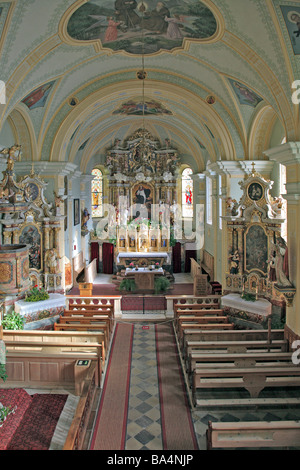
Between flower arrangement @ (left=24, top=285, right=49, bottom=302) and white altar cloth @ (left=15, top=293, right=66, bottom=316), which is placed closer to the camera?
white altar cloth @ (left=15, top=293, right=66, bottom=316)

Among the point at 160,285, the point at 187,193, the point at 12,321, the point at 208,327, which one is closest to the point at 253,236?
the point at 208,327

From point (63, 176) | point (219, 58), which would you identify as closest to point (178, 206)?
point (63, 176)

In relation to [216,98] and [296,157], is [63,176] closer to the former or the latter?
[216,98]

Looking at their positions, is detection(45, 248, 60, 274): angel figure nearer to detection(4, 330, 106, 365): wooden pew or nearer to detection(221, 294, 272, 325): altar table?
detection(4, 330, 106, 365): wooden pew

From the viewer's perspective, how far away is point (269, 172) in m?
14.2

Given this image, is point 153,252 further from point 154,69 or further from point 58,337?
point 58,337

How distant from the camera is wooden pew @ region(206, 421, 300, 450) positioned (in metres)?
6.22

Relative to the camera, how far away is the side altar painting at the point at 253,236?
12859 mm

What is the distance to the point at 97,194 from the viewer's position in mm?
25547

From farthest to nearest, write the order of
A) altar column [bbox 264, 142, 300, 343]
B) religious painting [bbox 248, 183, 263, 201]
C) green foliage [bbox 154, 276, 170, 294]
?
1. green foliage [bbox 154, 276, 170, 294]
2. religious painting [bbox 248, 183, 263, 201]
3. altar column [bbox 264, 142, 300, 343]

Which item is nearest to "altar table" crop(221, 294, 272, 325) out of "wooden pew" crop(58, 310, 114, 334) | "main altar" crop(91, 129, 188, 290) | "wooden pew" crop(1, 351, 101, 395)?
"wooden pew" crop(58, 310, 114, 334)

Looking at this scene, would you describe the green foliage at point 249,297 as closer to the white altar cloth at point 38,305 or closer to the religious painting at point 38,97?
the white altar cloth at point 38,305

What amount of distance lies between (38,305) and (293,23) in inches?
437

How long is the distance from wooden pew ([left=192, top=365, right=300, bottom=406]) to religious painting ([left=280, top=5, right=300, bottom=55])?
23.6 feet
